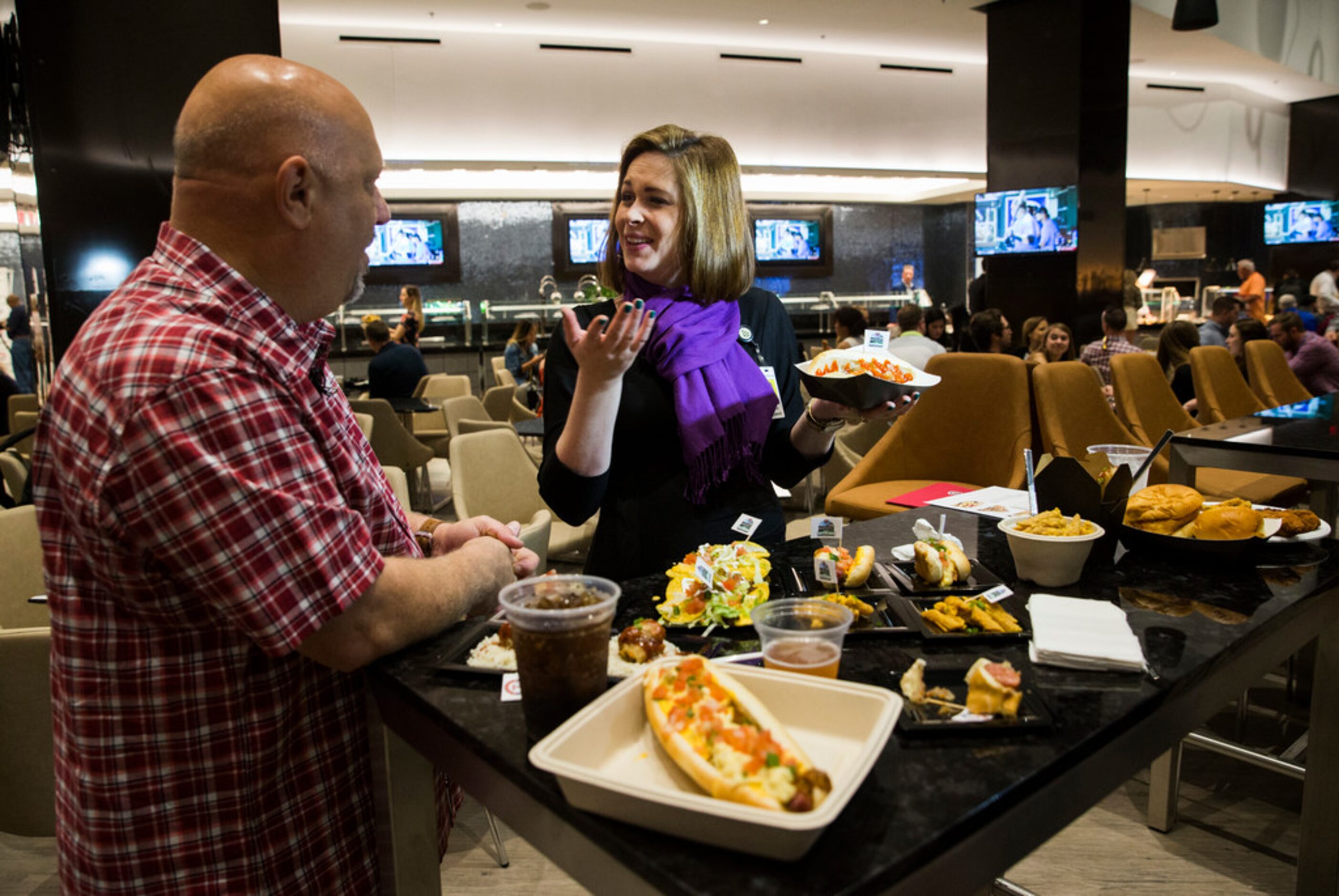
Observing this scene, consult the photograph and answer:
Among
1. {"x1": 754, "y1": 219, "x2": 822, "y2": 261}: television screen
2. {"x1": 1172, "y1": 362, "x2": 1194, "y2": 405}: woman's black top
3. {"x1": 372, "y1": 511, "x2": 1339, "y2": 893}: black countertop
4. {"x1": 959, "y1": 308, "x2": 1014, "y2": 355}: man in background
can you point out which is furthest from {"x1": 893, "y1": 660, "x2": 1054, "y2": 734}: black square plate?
{"x1": 754, "y1": 219, "x2": 822, "y2": 261}: television screen

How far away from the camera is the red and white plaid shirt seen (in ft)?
3.14

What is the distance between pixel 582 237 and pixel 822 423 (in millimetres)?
11206

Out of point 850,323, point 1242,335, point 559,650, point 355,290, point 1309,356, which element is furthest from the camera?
point 850,323

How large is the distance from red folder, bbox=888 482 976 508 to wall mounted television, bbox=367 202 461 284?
9.67 meters

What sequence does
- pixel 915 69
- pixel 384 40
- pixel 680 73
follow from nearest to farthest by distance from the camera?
pixel 384 40, pixel 680 73, pixel 915 69

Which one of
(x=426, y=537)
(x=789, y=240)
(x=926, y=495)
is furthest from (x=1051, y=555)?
(x=789, y=240)

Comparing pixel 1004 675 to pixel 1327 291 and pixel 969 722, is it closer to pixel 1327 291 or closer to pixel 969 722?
pixel 969 722

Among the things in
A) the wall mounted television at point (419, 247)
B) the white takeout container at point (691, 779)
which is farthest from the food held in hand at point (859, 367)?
the wall mounted television at point (419, 247)

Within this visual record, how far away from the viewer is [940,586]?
156cm

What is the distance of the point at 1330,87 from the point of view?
13.2m

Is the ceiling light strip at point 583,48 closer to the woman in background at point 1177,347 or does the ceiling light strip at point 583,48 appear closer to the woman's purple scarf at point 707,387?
the woman in background at point 1177,347

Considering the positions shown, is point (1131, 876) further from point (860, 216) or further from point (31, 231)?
point (860, 216)

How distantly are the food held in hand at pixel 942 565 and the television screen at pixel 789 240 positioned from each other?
Result: 12.2 meters

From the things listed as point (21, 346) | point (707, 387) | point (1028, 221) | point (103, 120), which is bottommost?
point (707, 387)
